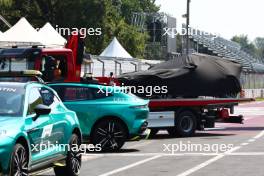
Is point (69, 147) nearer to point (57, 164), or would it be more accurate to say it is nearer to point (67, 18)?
point (57, 164)

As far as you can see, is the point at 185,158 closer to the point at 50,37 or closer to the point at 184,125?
the point at 184,125

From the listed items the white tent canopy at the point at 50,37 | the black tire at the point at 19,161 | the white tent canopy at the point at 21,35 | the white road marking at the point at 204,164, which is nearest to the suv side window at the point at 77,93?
the white road marking at the point at 204,164

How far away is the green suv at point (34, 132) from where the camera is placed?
33.8ft

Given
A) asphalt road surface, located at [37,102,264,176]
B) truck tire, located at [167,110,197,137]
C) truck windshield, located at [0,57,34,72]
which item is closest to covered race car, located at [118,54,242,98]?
truck tire, located at [167,110,197,137]

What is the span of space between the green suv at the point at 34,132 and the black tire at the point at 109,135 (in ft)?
16.5

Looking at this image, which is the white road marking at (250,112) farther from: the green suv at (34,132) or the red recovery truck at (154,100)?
the green suv at (34,132)

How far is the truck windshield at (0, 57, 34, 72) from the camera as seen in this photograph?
20594mm

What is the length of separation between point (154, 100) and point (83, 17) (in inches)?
1752

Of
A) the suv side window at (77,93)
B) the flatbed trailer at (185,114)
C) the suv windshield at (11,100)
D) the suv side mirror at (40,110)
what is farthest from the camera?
the flatbed trailer at (185,114)

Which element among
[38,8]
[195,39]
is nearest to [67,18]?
[38,8]

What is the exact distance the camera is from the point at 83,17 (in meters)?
67.4

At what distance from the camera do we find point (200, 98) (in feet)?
81.9

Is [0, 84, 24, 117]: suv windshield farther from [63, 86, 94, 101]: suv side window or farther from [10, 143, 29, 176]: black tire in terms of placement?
[63, 86, 94, 101]: suv side window

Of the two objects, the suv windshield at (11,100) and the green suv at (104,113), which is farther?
the green suv at (104,113)
